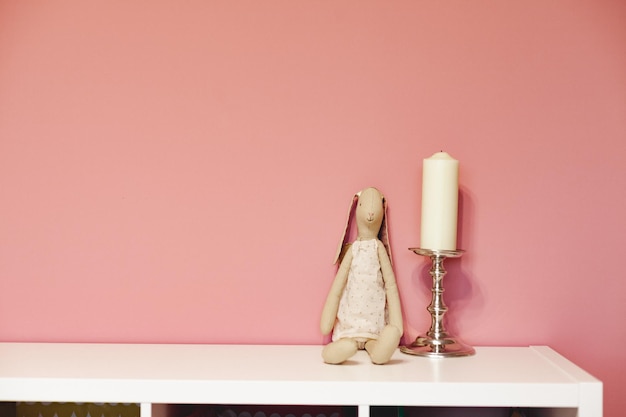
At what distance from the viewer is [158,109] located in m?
1.44

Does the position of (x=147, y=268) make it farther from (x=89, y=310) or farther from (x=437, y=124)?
(x=437, y=124)

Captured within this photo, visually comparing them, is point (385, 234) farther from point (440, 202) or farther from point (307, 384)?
point (307, 384)

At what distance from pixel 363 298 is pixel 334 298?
0.18 ft

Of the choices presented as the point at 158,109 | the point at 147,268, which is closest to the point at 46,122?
the point at 158,109

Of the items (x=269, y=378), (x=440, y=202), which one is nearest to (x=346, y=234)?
(x=440, y=202)

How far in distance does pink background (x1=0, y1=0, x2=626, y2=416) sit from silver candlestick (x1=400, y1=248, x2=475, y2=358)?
8 cm

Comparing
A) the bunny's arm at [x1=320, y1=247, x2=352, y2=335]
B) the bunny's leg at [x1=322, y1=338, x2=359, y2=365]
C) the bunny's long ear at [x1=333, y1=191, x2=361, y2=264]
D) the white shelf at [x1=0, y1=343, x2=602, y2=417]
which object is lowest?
the white shelf at [x1=0, y1=343, x2=602, y2=417]

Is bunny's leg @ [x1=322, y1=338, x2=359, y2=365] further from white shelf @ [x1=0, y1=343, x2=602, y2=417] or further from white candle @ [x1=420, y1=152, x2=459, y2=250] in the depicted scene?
white candle @ [x1=420, y1=152, x2=459, y2=250]

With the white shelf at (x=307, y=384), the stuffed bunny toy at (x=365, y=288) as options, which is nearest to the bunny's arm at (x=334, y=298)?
the stuffed bunny toy at (x=365, y=288)

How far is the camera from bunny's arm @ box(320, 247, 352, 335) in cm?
135

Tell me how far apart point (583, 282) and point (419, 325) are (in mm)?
329

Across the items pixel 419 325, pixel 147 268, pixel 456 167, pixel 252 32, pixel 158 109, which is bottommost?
pixel 419 325

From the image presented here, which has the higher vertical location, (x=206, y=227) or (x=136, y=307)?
(x=206, y=227)

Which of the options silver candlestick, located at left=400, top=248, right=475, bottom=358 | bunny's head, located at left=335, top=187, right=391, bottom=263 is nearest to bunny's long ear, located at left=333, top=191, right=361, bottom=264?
bunny's head, located at left=335, top=187, right=391, bottom=263
